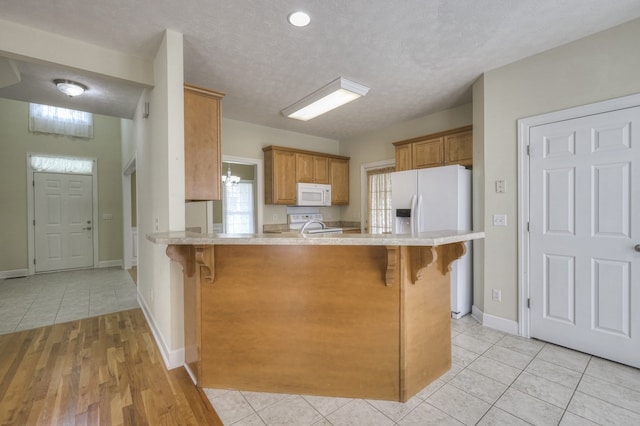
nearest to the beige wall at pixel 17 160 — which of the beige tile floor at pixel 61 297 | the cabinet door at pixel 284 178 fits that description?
A: the beige tile floor at pixel 61 297

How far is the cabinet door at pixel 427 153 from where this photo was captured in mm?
3771

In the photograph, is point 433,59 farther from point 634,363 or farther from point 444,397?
point 634,363

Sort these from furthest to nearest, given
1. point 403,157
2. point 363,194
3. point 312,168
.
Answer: point 363,194 < point 312,168 < point 403,157

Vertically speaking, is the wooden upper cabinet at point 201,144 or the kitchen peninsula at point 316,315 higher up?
the wooden upper cabinet at point 201,144

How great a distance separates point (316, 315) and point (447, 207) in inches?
85.5

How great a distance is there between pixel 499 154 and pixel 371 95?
1.57 metres

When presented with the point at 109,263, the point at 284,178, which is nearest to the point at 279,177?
the point at 284,178

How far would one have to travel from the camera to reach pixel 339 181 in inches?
214

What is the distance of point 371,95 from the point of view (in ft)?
11.4

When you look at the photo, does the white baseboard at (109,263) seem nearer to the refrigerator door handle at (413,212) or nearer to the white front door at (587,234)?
the refrigerator door handle at (413,212)

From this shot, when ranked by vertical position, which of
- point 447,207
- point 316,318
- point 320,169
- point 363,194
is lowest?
point 316,318

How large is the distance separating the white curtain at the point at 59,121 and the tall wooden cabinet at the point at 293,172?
4084 millimetres

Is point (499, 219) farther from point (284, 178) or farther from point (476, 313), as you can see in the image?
point (284, 178)

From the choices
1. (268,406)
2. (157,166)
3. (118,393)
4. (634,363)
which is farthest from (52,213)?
(634,363)
